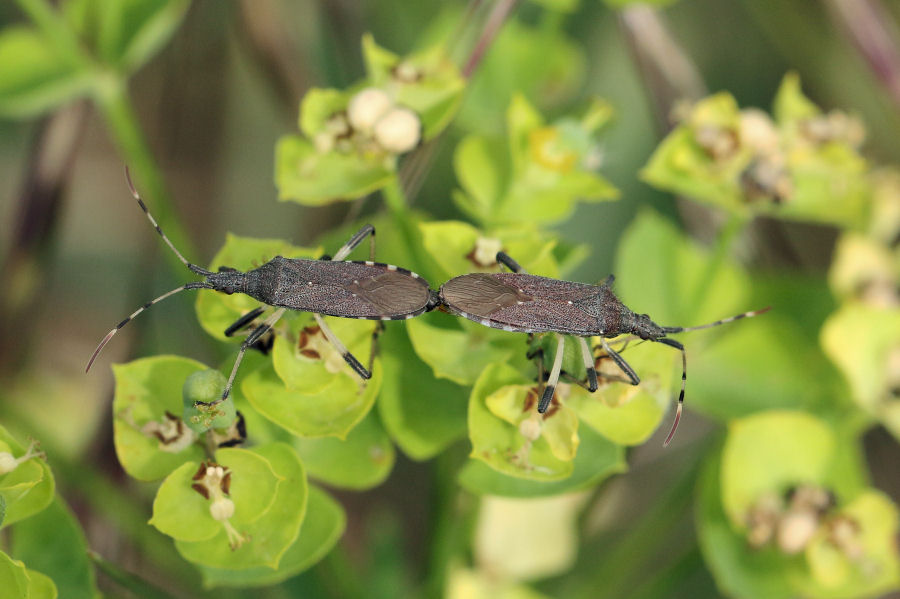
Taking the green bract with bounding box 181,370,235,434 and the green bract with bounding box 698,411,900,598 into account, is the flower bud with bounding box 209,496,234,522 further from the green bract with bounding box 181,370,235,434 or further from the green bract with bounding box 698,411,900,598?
the green bract with bounding box 698,411,900,598

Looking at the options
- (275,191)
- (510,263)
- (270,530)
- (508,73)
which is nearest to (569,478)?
(510,263)

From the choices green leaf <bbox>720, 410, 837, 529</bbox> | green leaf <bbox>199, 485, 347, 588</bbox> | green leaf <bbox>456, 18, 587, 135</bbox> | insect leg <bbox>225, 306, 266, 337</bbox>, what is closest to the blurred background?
green leaf <bbox>456, 18, 587, 135</bbox>

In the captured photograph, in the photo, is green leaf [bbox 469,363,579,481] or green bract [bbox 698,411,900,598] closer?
green leaf [bbox 469,363,579,481]

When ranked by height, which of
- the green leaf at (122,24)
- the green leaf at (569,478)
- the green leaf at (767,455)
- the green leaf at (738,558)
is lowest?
the green leaf at (738,558)

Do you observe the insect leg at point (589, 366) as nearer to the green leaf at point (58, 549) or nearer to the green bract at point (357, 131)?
the green bract at point (357, 131)

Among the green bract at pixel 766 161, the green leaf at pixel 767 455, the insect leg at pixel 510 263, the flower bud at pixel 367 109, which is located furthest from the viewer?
the green bract at pixel 766 161

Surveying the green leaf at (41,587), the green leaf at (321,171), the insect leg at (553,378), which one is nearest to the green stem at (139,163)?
the green leaf at (321,171)

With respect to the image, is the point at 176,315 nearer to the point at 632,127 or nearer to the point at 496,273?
the point at 496,273

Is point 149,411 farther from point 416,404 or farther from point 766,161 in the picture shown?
point 766,161
